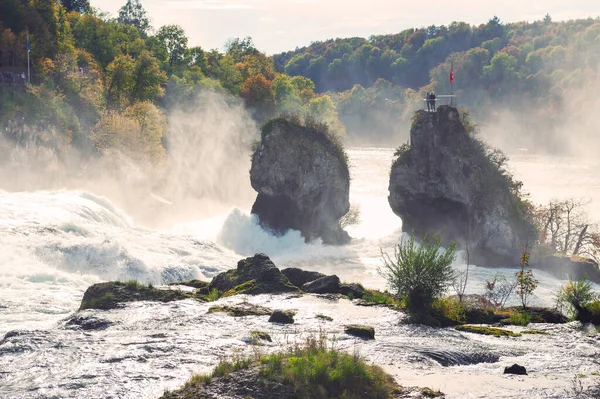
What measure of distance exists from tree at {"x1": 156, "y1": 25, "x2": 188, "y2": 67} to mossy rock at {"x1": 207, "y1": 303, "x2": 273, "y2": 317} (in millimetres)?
107975

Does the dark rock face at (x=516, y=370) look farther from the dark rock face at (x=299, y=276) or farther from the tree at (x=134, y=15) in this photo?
the tree at (x=134, y=15)

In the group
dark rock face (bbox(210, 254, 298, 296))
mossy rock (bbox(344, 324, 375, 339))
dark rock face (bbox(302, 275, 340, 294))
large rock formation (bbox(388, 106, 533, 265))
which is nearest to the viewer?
mossy rock (bbox(344, 324, 375, 339))

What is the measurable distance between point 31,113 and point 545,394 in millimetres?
71588

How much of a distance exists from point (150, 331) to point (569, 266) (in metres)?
40.2

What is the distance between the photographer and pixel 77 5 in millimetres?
136500

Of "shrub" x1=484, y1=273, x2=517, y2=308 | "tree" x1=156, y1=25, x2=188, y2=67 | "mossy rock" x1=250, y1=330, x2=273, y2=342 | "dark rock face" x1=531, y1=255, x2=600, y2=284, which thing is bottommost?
"mossy rock" x1=250, y1=330, x2=273, y2=342

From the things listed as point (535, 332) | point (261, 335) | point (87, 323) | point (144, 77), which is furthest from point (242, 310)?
point (144, 77)

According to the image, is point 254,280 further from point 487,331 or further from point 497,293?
point 497,293

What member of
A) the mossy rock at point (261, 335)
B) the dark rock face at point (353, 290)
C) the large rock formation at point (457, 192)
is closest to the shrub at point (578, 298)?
the dark rock face at point (353, 290)

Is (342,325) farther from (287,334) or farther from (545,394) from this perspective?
(545,394)

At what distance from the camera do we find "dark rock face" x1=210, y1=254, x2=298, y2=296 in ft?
103

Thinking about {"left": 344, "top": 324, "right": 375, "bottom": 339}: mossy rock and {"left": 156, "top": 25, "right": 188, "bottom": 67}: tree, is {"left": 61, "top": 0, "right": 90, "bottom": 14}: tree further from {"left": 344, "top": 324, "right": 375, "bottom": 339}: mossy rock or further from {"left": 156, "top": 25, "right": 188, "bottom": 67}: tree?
{"left": 344, "top": 324, "right": 375, "bottom": 339}: mossy rock

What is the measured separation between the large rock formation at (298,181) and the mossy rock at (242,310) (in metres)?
34.7

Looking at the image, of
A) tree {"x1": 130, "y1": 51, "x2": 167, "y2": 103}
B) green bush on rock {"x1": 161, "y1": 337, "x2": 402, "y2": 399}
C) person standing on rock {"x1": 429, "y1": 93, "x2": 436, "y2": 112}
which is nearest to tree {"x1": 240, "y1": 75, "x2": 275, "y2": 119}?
tree {"x1": 130, "y1": 51, "x2": 167, "y2": 103}
